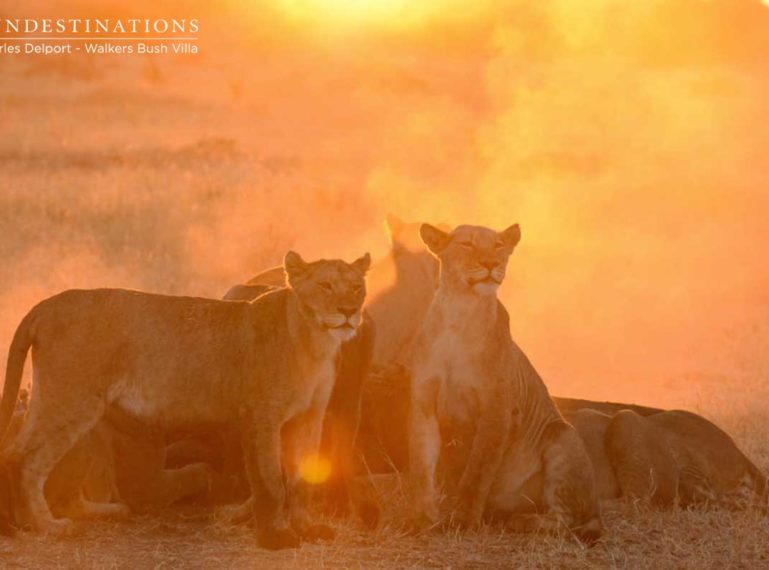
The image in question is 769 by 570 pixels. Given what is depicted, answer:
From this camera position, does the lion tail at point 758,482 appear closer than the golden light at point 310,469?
No

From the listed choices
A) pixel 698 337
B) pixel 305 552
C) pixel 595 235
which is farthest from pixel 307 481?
pixel 595 235

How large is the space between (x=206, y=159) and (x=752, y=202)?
1082cm

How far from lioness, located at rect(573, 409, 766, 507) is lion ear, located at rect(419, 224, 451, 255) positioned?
1.65m

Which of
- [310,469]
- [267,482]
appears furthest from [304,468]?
[267,482]

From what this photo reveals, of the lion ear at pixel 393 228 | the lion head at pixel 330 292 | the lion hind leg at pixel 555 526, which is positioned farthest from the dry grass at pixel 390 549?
the lion ear at pixel 393 228

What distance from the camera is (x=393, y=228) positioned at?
454 inches

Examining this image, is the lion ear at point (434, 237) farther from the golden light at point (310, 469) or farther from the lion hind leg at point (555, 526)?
the lion hind leg at point (555, 526)

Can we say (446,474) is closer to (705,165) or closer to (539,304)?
(539,304)

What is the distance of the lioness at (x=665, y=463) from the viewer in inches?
389

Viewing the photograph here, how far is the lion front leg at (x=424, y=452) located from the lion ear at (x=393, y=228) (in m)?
2.45

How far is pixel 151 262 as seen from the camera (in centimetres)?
2194

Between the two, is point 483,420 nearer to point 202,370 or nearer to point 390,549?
point 390,549

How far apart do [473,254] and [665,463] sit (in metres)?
1.97

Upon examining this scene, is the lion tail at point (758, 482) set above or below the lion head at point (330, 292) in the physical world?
below
